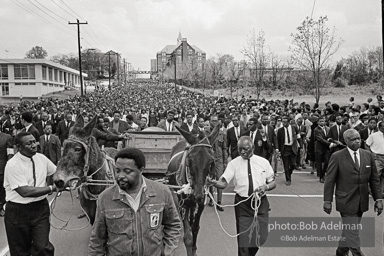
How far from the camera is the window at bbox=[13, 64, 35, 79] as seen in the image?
66.8 meters

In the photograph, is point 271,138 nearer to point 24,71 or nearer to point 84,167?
point 84,167

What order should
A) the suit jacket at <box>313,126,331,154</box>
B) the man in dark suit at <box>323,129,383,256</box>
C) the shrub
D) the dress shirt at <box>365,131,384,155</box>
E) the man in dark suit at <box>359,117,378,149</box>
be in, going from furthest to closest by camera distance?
1. the shrub
2. the suit jacket at <box>313,126,331,154</box>
3. the man in dark suit at <box>359,117,378,149</box>
4. the dress shirt at <box>365,131,384,155</box>
5. the man in dark suit at <box>323,129,383,256</box>

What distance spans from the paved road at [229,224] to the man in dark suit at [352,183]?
95 centimetres

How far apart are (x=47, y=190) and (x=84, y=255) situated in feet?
7.09

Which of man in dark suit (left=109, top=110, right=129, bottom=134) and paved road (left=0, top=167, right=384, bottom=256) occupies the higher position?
man in dark suit (left=109, top=110, right=129, bottom=134)

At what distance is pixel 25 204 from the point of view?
5.04 metres

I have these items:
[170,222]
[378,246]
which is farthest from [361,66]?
[170,222]

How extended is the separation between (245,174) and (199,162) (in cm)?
69

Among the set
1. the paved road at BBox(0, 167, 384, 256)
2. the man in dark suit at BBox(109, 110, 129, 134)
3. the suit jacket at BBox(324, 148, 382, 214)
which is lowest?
the paved road at BBox(0, 167, 384, 256)

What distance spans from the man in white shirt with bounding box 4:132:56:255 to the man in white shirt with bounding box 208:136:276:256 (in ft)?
7.78

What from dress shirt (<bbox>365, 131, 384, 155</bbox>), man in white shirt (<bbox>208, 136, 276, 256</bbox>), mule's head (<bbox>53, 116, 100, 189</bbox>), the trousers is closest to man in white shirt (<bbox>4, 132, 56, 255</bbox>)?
mule's head (<bbox>53, 116, 100, 189</bbox>)

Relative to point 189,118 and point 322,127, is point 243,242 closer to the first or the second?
point 189,118

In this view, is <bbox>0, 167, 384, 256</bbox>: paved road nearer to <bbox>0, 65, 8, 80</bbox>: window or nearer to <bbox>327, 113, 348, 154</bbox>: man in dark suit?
<bbox>327, 113, 348, 154</bbox>: man in dark suit

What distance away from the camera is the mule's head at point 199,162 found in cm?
547
